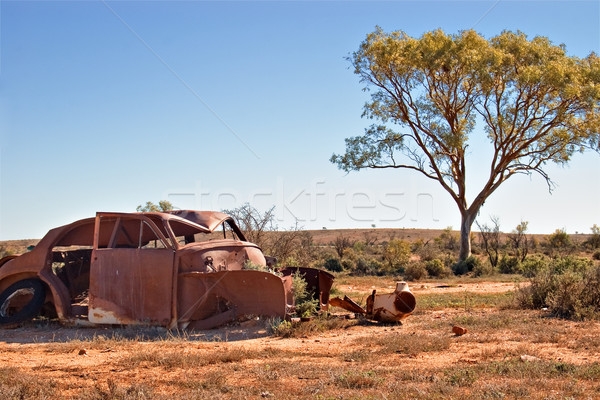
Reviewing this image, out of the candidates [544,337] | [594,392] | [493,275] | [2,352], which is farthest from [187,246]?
[493,275]

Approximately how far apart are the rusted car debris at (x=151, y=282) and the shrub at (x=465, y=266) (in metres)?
15.3

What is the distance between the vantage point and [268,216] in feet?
58.8

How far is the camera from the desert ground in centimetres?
515

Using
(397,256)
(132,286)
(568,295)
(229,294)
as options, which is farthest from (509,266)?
(132,286)

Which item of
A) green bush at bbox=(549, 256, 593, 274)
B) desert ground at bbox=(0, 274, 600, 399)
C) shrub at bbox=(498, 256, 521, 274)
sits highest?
green bush at bbox=(549, 256, 593, 274)

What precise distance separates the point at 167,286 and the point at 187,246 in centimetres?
64

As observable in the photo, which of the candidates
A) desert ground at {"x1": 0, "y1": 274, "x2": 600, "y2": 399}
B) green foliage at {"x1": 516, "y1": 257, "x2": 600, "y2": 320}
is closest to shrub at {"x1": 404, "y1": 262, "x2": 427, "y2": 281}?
green foliage at {"x1": 516, "y1": 257, "x2": 600, "y2": 320}

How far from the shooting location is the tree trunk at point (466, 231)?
25.5 m

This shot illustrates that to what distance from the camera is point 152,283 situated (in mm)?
8391

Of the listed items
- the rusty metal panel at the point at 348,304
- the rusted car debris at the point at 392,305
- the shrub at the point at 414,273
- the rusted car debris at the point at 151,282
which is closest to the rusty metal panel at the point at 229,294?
the rusted car debris at the point at 151,282

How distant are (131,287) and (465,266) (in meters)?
18.0

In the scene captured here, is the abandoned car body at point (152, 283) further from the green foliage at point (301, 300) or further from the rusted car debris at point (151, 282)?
the green foliage at point (301, 300)

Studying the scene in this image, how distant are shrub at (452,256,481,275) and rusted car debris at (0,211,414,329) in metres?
15.3

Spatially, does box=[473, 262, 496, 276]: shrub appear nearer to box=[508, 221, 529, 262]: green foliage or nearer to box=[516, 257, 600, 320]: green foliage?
box=[508, 221, 529, 262]: green foliage
